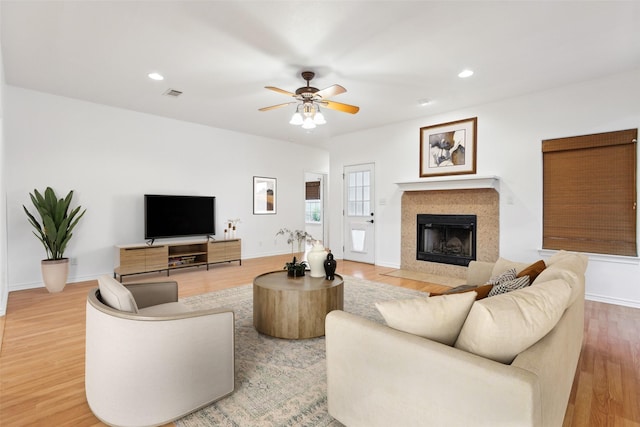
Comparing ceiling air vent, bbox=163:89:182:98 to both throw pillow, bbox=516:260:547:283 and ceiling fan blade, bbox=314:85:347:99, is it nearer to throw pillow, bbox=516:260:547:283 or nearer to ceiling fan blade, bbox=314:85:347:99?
ceiling fan blade, bbox=314:85:347:99

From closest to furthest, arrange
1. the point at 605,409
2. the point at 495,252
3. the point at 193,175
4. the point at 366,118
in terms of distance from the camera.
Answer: the point at 605,409
the point at 495,252
the point at 366,118
the point at 193,175

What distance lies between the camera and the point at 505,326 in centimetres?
120

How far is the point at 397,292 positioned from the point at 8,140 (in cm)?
567

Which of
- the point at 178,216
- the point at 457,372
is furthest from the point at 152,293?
the point at 178,216

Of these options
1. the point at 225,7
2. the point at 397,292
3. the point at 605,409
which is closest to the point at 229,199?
the point at 397,292

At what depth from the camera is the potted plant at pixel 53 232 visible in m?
4.15

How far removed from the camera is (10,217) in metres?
4.29

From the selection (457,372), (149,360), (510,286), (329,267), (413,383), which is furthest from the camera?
(329,267)

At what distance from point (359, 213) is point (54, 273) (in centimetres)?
514

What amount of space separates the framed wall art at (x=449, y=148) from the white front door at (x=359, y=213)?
119 cm

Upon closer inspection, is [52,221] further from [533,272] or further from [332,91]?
[533,272]

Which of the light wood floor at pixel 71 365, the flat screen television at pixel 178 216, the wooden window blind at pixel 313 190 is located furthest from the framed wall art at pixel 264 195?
the light wood floor at pixel 71 365

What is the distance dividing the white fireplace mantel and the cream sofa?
345cm

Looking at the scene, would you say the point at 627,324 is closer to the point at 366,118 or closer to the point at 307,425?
the point at 307,425
